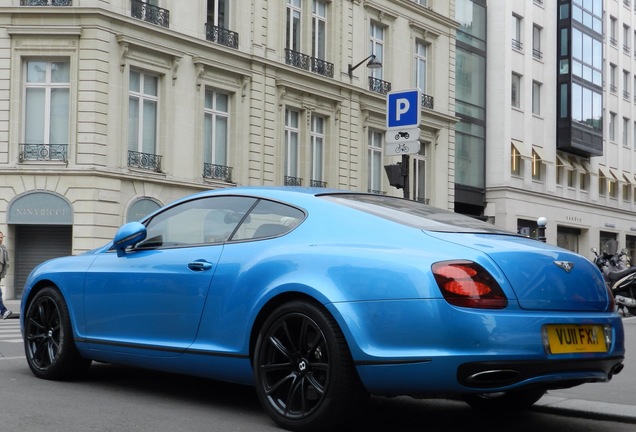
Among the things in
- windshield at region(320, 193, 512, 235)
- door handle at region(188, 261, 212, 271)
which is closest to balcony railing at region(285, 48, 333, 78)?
windshield at region(320, 193, 512, 235)

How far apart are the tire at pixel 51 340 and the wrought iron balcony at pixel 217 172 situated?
21.0 metres

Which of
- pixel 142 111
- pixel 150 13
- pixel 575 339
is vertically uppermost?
pixel 150 13

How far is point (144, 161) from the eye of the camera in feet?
85.2

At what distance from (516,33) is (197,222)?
133 ft

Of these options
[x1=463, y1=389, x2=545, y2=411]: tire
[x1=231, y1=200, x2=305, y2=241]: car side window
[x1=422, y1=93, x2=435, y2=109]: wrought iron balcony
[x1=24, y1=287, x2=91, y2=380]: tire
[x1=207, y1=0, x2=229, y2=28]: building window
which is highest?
[x1=207, y1=0, x2=229, y2=28]: building window

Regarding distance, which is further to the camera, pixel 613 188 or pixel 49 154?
pixel 613 188

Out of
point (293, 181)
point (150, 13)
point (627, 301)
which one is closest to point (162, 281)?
point (627, 301)

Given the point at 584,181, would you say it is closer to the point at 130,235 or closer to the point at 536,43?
the point at 536,43

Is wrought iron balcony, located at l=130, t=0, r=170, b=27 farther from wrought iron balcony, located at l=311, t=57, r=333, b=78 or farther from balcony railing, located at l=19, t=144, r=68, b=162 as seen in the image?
wrought iron balcony, located at l=311, t=57, r=333, b=78

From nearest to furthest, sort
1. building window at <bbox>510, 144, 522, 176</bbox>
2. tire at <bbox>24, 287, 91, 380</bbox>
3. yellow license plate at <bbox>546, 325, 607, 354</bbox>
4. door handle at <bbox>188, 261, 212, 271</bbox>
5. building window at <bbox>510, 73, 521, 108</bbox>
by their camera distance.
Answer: yellow license plate at <bbox>546, 325, 607, 354</bbox> → door handle at <bbox>188, 261, 212, 271</bbox> → tire at <bbox>24, 287, 91, 380</bbox> → building window at <bbox>510, 144, 522, 176</bbox> → building window at <bbox>510, 73, 521, 108</bbox>

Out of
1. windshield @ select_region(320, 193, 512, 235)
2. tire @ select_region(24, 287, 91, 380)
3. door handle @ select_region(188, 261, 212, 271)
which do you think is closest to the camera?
windshield @ select_region(320, 193, 512, 235)

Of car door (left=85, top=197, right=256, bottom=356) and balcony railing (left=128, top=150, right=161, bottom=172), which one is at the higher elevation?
balcony railing (left=128, top=150, right=161, bottom=172)

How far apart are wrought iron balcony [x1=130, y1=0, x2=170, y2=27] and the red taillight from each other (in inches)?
882

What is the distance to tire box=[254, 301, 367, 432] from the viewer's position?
15.4 feet
